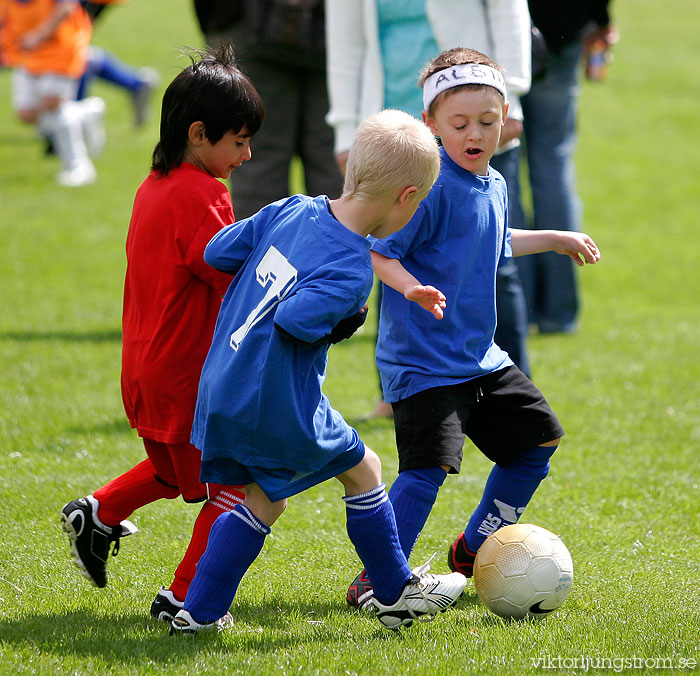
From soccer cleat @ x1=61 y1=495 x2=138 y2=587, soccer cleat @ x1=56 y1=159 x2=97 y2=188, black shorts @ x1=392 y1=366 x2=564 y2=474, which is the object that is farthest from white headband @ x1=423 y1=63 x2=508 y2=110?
soccer cleat @ x1=56 y1=159 x2=97 y2=188

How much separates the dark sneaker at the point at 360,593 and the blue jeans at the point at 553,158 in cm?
401

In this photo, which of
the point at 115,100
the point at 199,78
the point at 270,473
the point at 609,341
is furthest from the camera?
the point at 115,100

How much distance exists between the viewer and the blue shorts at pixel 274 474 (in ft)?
9.85

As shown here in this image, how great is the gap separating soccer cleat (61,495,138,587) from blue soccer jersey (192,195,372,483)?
67 centimetres

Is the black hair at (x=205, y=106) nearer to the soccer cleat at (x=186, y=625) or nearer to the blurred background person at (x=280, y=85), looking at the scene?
the soccer cleat at (x=186, y=625)

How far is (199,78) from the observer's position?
128 inches

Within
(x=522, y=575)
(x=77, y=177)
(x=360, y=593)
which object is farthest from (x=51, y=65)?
(x=522, y=575)

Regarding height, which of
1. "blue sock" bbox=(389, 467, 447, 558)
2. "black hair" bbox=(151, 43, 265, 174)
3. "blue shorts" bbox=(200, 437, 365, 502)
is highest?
"black hair" bbox=(151, 43, 265, 174)

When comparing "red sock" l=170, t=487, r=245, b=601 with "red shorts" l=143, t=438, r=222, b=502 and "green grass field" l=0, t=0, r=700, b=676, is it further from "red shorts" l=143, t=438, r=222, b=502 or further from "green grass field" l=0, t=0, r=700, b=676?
"green grass field" l=0, t=0, r=700, b=676

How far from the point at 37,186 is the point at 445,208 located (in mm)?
9276

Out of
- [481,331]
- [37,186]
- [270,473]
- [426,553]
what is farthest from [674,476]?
[37,186]

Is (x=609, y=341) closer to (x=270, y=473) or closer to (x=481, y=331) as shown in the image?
(x=481, y=331)

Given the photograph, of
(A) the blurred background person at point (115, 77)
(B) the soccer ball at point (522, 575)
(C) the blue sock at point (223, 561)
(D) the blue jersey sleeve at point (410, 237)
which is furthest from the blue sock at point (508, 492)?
A: (A) the blurred background person at point (115, 77)

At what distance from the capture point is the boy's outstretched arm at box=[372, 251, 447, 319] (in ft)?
9.68
